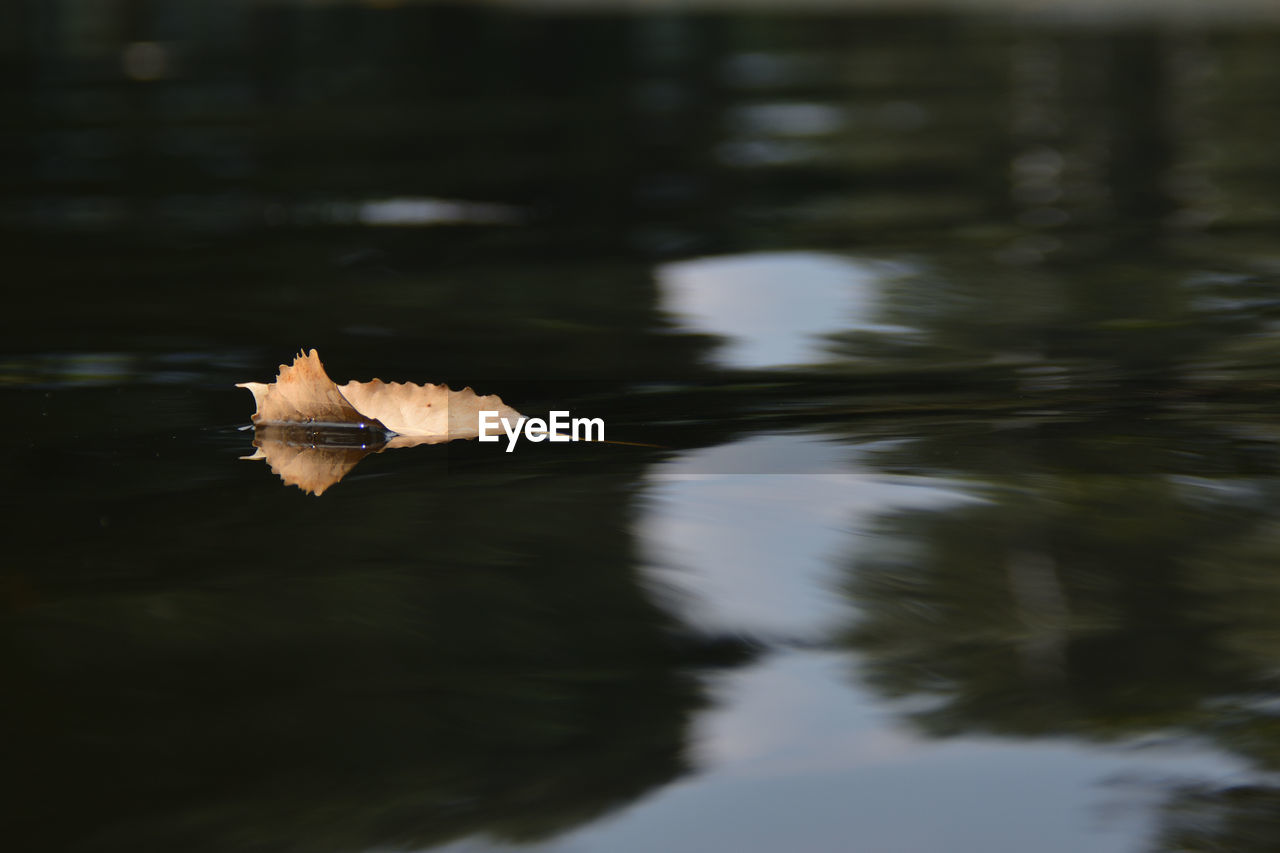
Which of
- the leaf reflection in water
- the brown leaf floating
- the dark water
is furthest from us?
the brown leaf floating

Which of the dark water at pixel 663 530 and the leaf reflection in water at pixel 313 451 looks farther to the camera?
the leaf reflection in water at pixel 313 451

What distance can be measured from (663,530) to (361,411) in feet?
1.75

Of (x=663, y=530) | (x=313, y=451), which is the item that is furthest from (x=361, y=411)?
(x=663, y=530)

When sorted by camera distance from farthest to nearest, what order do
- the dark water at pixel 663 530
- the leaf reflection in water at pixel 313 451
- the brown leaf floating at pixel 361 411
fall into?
the brown leaf floating at pixel 361 411 < the leaf reflection in water at pixel 313 451 < the dark water at pixel 663 530

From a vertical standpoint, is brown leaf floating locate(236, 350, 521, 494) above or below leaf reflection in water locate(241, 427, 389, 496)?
above

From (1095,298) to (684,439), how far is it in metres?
0.95

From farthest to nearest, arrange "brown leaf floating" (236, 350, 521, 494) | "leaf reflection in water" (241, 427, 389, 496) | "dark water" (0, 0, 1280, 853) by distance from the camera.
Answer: "brown leaf floating" (236, 350, 521, 494) → "leaf reflection in water" (241, 427, 389, 496) → "dark water" (0, 0, 1280, 853)

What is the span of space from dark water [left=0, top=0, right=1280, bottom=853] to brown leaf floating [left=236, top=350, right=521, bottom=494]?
0.17 ft

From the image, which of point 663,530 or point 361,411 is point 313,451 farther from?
point 663,530

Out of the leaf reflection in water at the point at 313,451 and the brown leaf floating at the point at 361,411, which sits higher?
the brown leaf floating at the point at 361,411

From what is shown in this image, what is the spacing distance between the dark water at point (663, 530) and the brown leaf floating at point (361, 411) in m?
0.05

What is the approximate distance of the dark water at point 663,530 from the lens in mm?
876

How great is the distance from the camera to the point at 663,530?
1.27 m

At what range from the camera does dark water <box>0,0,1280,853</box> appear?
0.88 metres
